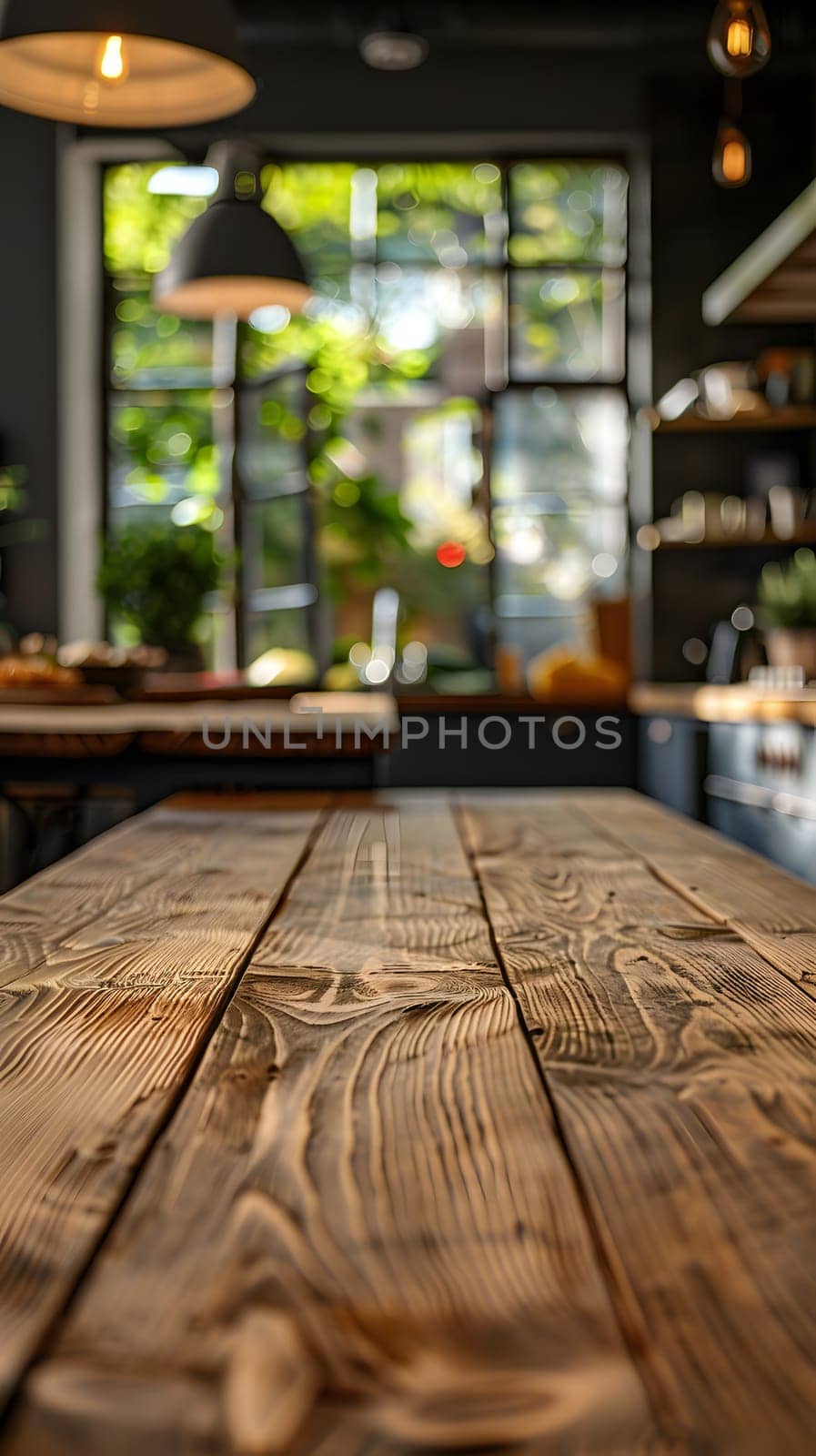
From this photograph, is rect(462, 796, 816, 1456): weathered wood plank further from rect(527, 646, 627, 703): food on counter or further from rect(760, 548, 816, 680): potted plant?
rect(527, 646, 627, 703): food on counter

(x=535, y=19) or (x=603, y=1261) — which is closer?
(x=603, y=1261)

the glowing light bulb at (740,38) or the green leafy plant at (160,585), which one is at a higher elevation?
the glowing light bulb at (740,38)

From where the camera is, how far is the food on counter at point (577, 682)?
4.86 m

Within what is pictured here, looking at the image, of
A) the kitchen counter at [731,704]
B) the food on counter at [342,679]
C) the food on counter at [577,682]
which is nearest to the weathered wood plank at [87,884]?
the kitchen counter at [731,704]

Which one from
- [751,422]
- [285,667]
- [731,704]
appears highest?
[751,422]

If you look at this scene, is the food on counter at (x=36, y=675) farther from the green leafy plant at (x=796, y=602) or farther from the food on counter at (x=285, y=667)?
the green leafy plant at (x=796, y=602)

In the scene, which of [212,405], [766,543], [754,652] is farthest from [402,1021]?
[212,405]

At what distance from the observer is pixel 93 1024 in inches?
29.6

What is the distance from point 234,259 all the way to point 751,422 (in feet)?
7.94

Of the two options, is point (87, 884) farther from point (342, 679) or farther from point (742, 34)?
point (342, 679)

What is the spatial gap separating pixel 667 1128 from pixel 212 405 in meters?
5.29

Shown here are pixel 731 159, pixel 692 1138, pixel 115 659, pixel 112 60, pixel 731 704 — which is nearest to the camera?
pixel 692 1138

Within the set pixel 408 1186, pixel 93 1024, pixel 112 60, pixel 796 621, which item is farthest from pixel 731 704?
pixel 408 1186

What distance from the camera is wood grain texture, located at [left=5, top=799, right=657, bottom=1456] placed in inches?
14.6
